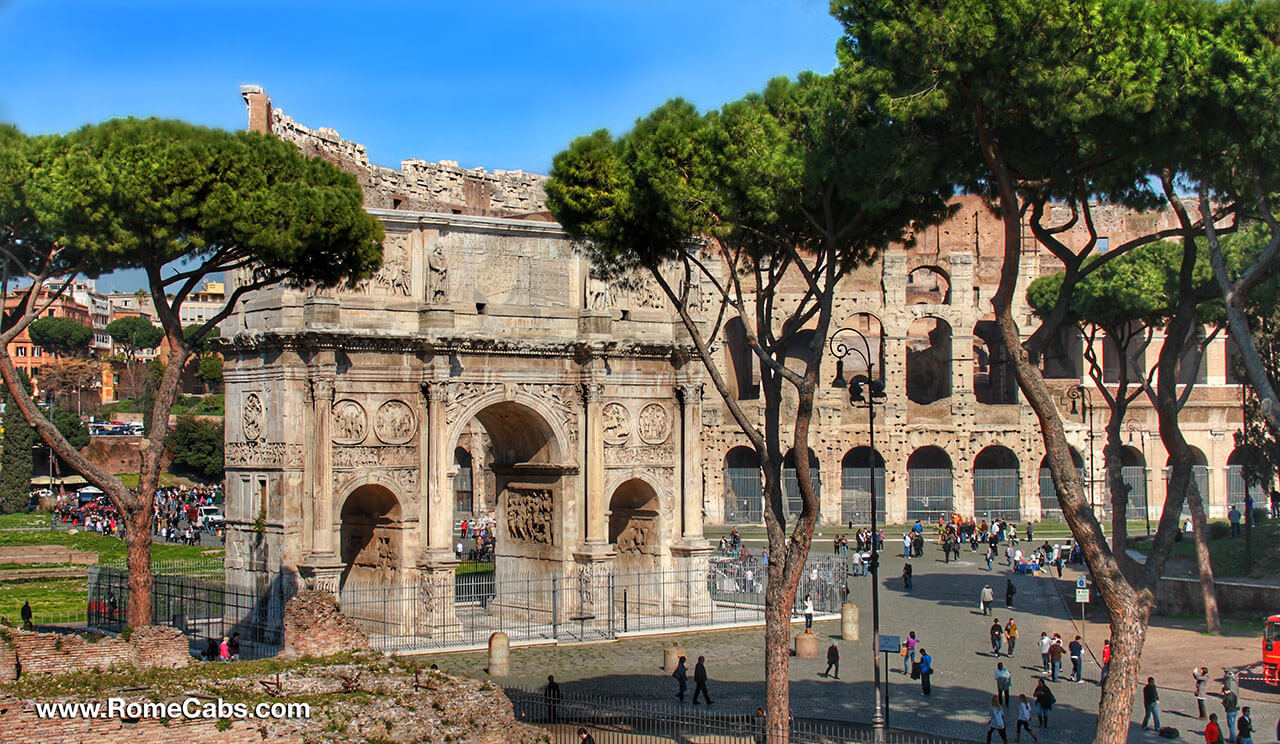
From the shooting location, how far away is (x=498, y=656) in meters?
23.0

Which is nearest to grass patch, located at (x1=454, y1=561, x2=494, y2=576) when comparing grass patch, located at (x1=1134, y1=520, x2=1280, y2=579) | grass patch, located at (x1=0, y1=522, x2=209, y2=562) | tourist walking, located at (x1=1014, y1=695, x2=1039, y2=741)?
grass patch, located at (x1=0, y1=522, x2=209, y2=562)

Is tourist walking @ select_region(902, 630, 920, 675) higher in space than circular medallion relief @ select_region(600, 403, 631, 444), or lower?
lower

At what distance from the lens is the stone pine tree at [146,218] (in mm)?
18156

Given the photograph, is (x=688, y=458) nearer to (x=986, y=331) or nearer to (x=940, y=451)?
(x=940, y=451)

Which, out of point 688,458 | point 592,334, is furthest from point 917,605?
point 592,334

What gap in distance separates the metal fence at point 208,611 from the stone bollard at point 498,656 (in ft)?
12.7

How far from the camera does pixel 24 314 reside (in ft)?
61.9

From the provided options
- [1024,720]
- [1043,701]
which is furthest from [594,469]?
[1024,720]

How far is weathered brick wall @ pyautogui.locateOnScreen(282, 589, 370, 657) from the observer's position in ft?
57.6

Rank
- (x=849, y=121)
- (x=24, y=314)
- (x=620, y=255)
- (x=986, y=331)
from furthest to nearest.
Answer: (x=986, y=331) < (x=620, y=255) < (x=24, y=314) < (x=849, y=121)

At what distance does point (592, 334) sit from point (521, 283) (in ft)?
5.72

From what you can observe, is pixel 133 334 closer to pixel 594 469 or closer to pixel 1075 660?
pixel 594 469

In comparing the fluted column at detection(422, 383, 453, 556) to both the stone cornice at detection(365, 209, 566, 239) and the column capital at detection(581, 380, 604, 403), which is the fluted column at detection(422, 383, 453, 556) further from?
the stone cornice at detection(365, 209, 566, 239)

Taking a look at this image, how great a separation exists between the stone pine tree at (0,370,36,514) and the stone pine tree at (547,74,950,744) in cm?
4412
